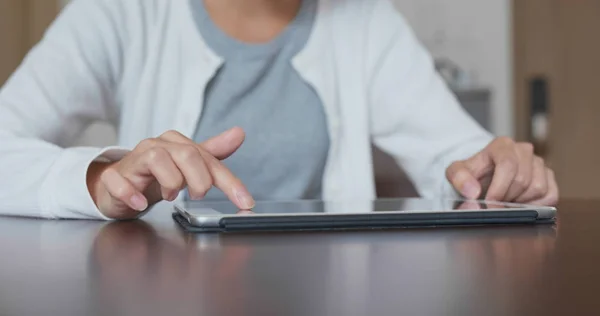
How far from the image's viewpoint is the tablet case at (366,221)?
18.7 inches

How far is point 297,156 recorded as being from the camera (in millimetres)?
1028

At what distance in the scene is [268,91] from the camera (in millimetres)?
1050

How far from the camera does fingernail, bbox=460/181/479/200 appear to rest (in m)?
0.71

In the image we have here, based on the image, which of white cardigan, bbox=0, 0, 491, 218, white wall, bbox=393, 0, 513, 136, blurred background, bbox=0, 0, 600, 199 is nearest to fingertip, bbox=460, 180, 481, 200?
white cardigan, bbox=0, 0, 491, 218

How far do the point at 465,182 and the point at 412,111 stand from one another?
1.25ft

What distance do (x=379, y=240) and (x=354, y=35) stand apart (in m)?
0.76

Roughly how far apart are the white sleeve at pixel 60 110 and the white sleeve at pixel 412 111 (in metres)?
0.41

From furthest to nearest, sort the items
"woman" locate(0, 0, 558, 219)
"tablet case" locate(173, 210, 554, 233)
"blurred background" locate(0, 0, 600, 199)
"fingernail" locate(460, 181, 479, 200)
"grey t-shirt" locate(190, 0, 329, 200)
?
"blurred background" locate(0, 0, 600, 199), "grey t-shirt" locate(190, 0, 329, 200), "woman" locate(0, 0, 558, 219), "fingernail" locate(460, 181, 479, 200), "tablet case" locate(173, 210, 554, 233)

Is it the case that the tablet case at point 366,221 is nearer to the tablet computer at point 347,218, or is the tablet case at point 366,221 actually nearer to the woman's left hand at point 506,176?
the tablet computer at point 347,218

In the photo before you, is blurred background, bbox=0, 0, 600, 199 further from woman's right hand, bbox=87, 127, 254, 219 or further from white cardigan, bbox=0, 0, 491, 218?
woman's right hand, bbox=87, 127, 254, 219

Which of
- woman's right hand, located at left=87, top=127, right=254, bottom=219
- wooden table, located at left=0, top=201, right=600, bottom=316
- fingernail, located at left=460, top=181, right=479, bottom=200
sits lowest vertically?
wooden table, located at left=0, top=201, right=600, bottom=316

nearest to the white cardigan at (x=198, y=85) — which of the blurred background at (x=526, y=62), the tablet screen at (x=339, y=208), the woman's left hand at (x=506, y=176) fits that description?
the woman's left hand at (x=506, y=176)

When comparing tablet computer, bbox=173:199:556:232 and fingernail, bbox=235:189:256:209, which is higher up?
fingernail, bbox=235:189:256:209

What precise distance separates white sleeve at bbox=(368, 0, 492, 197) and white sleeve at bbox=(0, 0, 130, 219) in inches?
16.1
